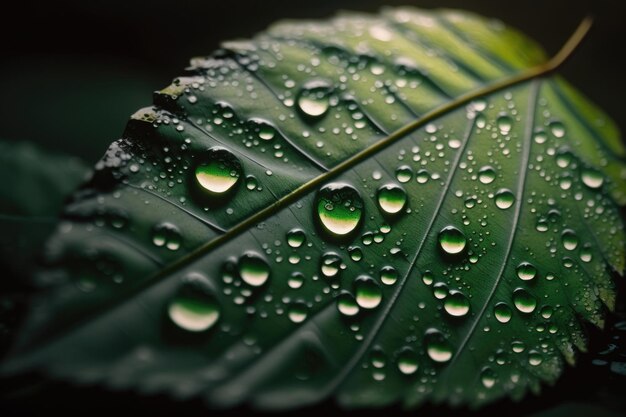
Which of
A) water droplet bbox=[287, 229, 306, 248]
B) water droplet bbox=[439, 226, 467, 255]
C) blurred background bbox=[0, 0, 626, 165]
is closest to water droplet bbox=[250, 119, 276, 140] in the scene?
water droplet bbox=[287, 229, 306, 248]

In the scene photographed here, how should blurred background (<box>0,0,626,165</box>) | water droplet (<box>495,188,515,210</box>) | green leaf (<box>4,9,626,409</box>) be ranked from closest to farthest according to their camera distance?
1. green leaf (<box>4,9,626,409</box>)
2. water droplet (<box>495,188,515,210</box>)
3. blurred background (<box>0,0,626,165</box>)

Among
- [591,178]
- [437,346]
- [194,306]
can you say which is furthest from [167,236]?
[591,178]

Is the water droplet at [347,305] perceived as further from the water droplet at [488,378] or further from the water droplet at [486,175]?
the water droplet at [486,175]

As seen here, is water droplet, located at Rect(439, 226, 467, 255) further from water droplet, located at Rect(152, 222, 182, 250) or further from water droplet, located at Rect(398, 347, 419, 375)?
water droplet, located at Rect(152, 222, 182, 250)

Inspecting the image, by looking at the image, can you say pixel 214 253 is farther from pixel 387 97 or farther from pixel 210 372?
pixel 387 97

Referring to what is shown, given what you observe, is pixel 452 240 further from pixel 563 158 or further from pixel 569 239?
pixel 563 158

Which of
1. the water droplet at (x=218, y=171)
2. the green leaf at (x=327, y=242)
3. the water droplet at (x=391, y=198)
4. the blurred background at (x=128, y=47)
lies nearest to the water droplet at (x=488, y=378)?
the green leaf at (x=327, y=242)
